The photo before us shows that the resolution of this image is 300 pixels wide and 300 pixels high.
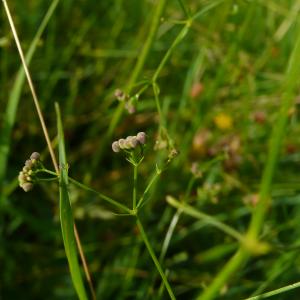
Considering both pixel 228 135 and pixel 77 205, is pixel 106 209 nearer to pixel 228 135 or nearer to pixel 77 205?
pixel 77 205

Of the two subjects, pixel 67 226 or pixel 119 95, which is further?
pixel 119 95

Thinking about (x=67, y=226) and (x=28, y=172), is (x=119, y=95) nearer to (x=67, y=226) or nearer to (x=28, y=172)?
(x=28, y=172)

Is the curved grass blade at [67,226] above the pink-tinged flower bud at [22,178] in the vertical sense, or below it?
below

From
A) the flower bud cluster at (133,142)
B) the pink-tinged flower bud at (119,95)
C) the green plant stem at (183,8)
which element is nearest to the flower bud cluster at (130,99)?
the pink-tinged flower bud at (119,95)

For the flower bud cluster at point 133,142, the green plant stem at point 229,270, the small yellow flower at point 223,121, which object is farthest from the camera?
the small yellow flower at point 223,121

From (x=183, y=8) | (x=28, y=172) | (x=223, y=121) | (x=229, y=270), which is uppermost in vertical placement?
(x=183, y=8)

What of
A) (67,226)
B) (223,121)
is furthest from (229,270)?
(223,121)

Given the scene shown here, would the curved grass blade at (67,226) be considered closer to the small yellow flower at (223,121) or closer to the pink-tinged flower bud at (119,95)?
the pink-tinged flower bud at (119,95)
